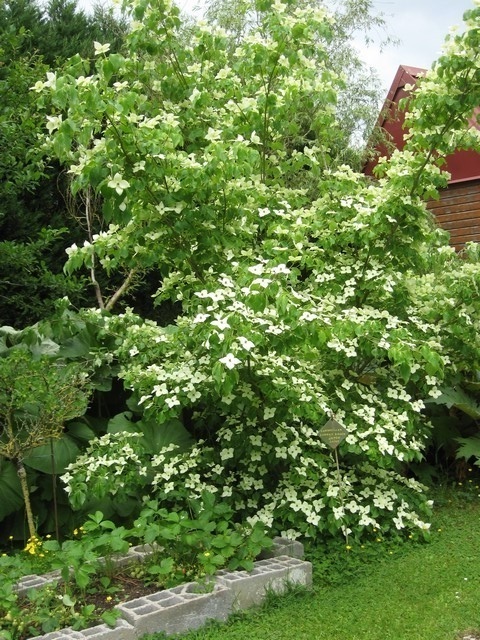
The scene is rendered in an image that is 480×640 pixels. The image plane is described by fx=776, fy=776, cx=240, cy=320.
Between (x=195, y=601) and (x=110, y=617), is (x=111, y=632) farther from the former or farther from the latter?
(x=195, y=601)

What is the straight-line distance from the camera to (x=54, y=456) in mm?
4602

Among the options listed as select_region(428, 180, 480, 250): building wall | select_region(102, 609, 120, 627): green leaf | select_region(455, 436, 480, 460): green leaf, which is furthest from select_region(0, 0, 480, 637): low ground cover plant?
select_region(428, 180, 480, 250): building wall

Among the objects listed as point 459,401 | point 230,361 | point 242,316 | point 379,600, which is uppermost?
point 242,316

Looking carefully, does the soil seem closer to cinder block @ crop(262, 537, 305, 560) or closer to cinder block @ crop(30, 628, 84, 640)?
cinder block @ crop(30, 628, 84, 640)

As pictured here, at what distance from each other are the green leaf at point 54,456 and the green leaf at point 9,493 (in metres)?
0.13

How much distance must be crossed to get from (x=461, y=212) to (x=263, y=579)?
7866 mm

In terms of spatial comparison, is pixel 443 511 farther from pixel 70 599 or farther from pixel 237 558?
pixel 70 599

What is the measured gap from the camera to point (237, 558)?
375cm

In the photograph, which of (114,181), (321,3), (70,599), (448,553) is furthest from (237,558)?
(321,3)

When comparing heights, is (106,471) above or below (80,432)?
below

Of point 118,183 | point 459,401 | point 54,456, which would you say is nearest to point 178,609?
point 54,456

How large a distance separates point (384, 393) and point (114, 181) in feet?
7.11

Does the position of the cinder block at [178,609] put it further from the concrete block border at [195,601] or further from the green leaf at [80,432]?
the green leaf at [80,432]

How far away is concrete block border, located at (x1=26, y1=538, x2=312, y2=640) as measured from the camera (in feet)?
10.3
